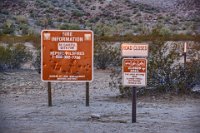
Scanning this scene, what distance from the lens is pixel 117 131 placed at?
8.80m

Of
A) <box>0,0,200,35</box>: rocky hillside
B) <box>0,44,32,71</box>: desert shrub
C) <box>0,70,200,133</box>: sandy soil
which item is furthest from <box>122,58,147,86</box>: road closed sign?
<box>0,0,200,35</box>: rocky hillside

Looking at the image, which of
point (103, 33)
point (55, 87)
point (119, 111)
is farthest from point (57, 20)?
point (119, 111)

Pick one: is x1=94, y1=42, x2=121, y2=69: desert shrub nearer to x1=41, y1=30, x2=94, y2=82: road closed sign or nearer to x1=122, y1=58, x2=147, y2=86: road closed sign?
x1=41, y1=30, x2=94, y2=82: road closed sign

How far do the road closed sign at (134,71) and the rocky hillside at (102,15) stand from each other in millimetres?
40550

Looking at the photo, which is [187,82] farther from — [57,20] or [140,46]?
[57,20]

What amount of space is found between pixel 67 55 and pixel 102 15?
176 ft

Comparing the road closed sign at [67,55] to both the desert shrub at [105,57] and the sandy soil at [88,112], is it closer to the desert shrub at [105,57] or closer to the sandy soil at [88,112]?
the sandy soil at [88,112]

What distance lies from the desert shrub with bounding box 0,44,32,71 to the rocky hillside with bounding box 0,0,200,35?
25.6 metres

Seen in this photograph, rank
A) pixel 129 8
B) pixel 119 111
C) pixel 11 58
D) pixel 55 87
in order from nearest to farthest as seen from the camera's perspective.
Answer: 1. pixel 119 111
2. pixel 55 87
3. pixel 11 58
4. pixel 129 8

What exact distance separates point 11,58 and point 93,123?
14.0 meters

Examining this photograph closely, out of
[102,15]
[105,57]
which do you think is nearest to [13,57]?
[105,57]

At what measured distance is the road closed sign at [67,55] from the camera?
11430mm

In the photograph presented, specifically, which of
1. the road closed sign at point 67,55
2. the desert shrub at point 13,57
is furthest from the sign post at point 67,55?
the desert shrub at point 13,57

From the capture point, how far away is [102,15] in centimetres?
6481
